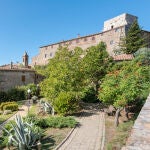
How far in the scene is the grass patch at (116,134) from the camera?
1356 centimetres

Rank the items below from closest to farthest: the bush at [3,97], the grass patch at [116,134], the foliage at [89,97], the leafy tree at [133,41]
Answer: the grass patch at [116,134], the foliage at [89,97], the bush at [3,97], the leafy tree at [133,41]

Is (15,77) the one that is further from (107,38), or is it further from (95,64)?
(107,38)

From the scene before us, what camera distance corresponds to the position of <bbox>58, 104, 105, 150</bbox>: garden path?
15147mm

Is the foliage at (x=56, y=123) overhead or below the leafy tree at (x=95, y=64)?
below

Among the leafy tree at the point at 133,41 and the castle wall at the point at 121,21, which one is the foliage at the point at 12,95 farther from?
the castle wall at the point at 121,21

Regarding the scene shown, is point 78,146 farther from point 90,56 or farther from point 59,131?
point 90,56

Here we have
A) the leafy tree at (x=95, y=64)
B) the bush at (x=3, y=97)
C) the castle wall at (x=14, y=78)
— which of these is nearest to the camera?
the leafy tree at (x=95, y=64)

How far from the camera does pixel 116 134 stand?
16.4 meters

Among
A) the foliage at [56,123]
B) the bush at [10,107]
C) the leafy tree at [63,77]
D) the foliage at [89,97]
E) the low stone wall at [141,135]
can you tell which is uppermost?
the leafy tree at [63,77]

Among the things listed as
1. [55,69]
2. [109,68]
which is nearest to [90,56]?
[109,68]

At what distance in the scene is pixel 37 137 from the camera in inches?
649

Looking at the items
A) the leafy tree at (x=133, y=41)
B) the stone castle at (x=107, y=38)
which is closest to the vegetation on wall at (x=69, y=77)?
the leafy tree at (x=133, y=41)

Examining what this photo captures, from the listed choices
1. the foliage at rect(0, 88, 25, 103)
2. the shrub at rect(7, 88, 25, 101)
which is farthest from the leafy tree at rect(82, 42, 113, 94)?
the foliage at rect(0, 88, 25, 103)

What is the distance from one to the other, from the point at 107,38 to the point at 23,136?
46262mm
